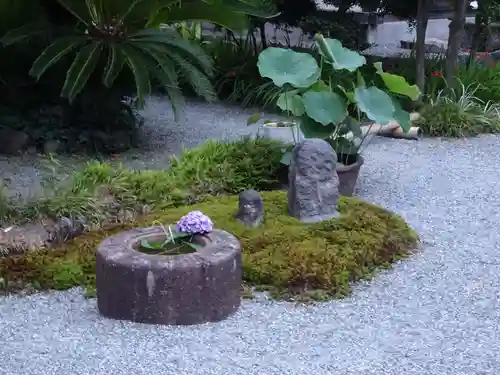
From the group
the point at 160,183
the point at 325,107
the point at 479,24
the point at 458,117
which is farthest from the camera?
the point at 479,24

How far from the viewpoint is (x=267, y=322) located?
4.12 meters

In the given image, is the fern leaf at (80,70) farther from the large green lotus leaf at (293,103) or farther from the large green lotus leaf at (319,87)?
the large green lotus leaf at (319,87)

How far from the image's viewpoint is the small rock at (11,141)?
7500 mm

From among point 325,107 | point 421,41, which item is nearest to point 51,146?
point 325,107

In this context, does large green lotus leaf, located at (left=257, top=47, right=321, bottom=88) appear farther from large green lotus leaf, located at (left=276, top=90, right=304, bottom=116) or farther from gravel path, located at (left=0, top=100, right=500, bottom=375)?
gravel path, located at (left=0, top=100, right=500, bottom=375)

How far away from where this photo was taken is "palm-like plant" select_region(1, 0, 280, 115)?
7.09 m

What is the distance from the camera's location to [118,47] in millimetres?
7234

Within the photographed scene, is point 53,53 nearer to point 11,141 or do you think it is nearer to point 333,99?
point 11,141

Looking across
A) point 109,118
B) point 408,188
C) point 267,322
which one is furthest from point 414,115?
point 267,322

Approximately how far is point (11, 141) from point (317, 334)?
4514 mm

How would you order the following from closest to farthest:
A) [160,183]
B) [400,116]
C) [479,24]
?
1. [160,183]
2. [400,116]
3. [479,24]

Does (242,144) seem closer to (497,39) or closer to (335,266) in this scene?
(335,266)

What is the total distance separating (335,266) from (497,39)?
38.5 feet

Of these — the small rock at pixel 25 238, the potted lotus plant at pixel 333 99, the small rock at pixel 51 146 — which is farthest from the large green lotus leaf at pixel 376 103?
the small rock at pixel 51 146
